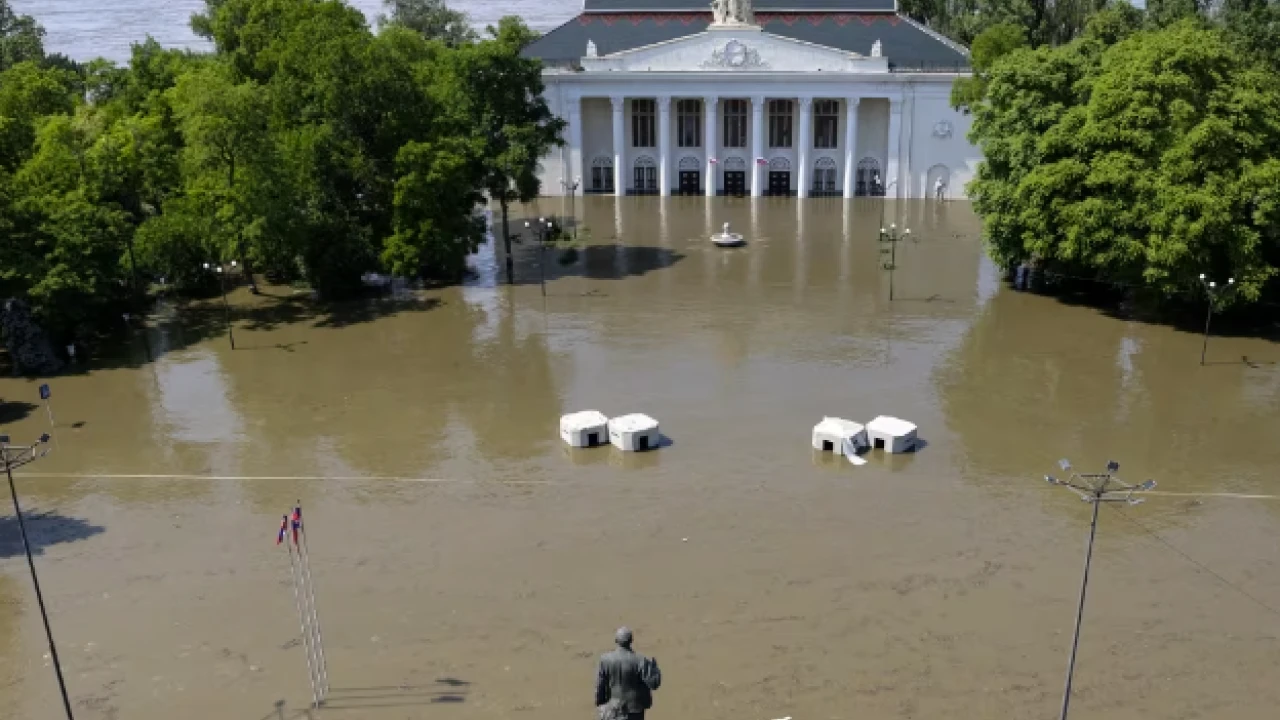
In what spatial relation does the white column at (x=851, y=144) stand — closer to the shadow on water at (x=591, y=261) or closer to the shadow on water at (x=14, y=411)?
the shadow on water at (x=591, y=261)

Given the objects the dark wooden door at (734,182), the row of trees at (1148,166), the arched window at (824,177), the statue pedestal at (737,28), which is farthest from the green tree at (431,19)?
the row of trees at (1148,166)

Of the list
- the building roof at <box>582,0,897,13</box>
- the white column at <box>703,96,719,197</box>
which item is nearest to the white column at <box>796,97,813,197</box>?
the white column at <box>703,96,719,197</box>

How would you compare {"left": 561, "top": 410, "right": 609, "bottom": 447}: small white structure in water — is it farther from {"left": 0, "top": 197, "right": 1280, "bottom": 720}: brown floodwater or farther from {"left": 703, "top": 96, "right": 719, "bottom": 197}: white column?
{"left": 703, "top": 96, "right": 719, "bottom": 197}: white column

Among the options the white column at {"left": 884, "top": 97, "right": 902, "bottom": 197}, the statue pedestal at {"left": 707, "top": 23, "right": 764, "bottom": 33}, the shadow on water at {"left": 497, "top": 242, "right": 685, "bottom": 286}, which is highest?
the statue pedestal at {"left": 707, "top": 23, "right": 764, "bottom": 33}

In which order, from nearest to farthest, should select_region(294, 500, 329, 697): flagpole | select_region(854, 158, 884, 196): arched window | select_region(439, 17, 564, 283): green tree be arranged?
select_region(294, 500, 329, 697): flagpole
select_region(439, 17, 564, 283): green tree
select_region(854, 158, 884, 196): arched window

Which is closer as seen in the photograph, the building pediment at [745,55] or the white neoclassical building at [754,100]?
the building pediment at [745,55]

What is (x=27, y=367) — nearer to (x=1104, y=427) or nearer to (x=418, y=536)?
(x=418, y=536)
